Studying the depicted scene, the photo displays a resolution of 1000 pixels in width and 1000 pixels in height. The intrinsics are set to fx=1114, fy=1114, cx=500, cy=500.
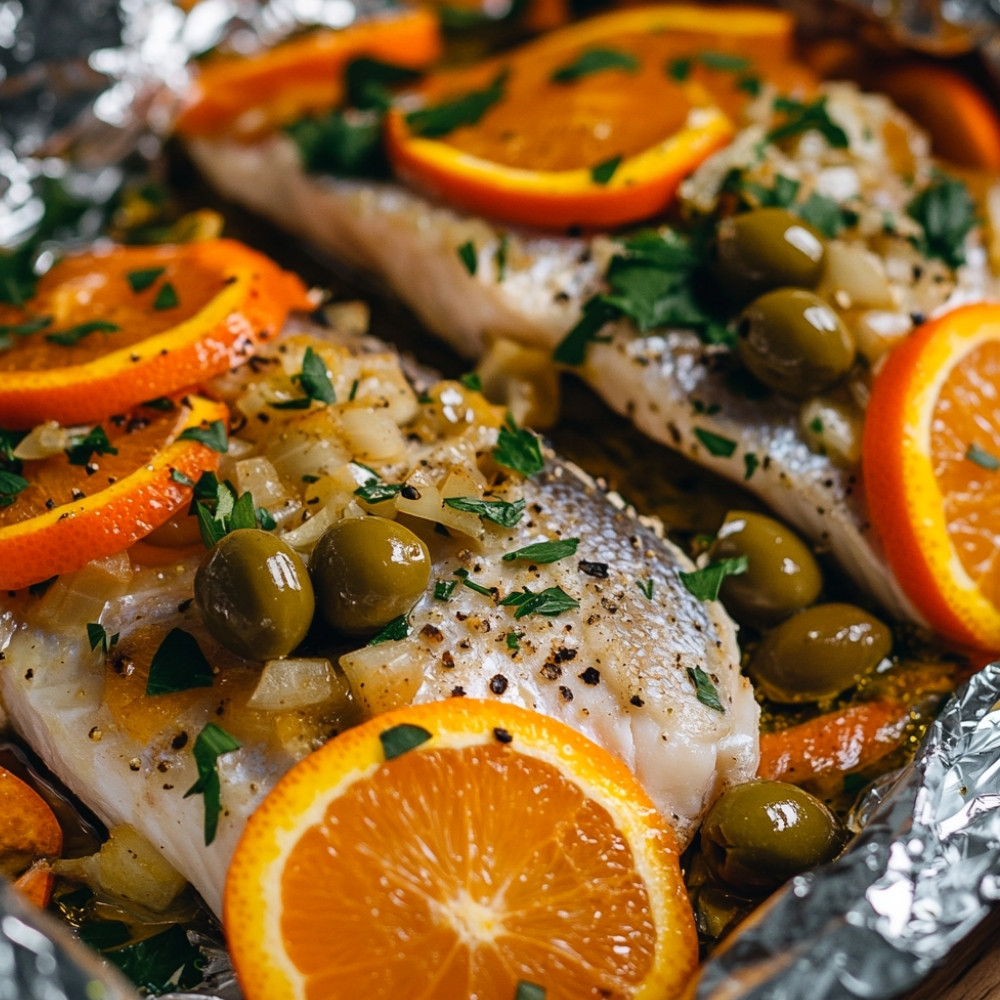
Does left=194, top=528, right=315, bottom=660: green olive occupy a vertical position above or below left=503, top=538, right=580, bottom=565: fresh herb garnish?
above

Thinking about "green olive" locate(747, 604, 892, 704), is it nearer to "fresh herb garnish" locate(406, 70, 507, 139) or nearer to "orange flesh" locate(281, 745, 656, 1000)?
"orange flesh" locate(281, 745, 656, 1000)

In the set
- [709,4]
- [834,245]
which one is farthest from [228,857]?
[709,4]

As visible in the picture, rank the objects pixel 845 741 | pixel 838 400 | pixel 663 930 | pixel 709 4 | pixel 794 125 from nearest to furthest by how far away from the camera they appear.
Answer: pixel 663 930, pixel 845 741, pixel 838 400, pixel 794 125, pixel 709 4

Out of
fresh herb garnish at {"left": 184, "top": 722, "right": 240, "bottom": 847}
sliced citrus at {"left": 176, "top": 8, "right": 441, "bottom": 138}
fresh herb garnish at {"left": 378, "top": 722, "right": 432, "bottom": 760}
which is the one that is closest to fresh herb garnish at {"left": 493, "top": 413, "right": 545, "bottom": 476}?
fresh herb garnish at {"left": 378, "top": 722, "right": 432, "bottom": 760}

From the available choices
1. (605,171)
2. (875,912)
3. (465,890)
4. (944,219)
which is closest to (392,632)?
(465,890)

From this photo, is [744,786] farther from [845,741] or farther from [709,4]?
[709,4]

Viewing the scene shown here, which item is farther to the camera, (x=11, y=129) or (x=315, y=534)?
(x=11, y=129)

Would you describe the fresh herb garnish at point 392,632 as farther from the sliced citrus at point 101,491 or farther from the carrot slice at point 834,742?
the carrot slice at point 834,742

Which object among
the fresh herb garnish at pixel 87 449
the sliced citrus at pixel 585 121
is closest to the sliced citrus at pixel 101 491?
the fresh herb garnish at pixel 87 449
